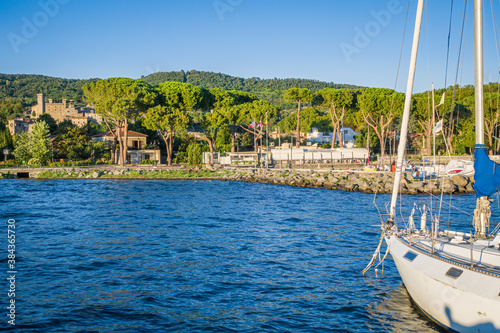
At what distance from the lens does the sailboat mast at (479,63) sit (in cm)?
1240

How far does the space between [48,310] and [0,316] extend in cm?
119

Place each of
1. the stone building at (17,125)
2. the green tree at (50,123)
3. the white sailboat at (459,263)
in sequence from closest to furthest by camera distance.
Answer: the white sailboat at (459,263) < the green tree at (50,123) < the stone building at (17,125)

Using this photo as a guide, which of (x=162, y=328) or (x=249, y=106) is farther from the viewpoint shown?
(x=249, y=106)

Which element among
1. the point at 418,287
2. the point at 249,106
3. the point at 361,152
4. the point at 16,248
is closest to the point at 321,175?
the point at 361,152

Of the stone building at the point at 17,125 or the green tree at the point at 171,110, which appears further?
the stone building at the point at 17,125

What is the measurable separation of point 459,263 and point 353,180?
38.9 metres

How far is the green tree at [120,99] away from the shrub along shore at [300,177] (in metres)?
9.45

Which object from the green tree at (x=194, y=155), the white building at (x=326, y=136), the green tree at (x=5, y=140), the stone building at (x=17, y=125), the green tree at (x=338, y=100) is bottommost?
the green tree at (x=194, y=155)

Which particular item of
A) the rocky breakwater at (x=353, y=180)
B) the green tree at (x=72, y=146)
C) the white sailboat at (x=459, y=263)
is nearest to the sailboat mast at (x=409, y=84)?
the white sailboat at (x=459, y=263)

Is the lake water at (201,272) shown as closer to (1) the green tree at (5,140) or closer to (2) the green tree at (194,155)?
(2) the green tree at (194,155)

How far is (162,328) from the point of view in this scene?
11.4m

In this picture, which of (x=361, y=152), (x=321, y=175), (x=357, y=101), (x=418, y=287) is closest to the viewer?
(x=418, y=287)

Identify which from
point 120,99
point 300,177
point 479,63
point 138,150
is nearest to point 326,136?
point 138,150

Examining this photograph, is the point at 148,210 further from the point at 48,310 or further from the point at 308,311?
the point at 308,311
